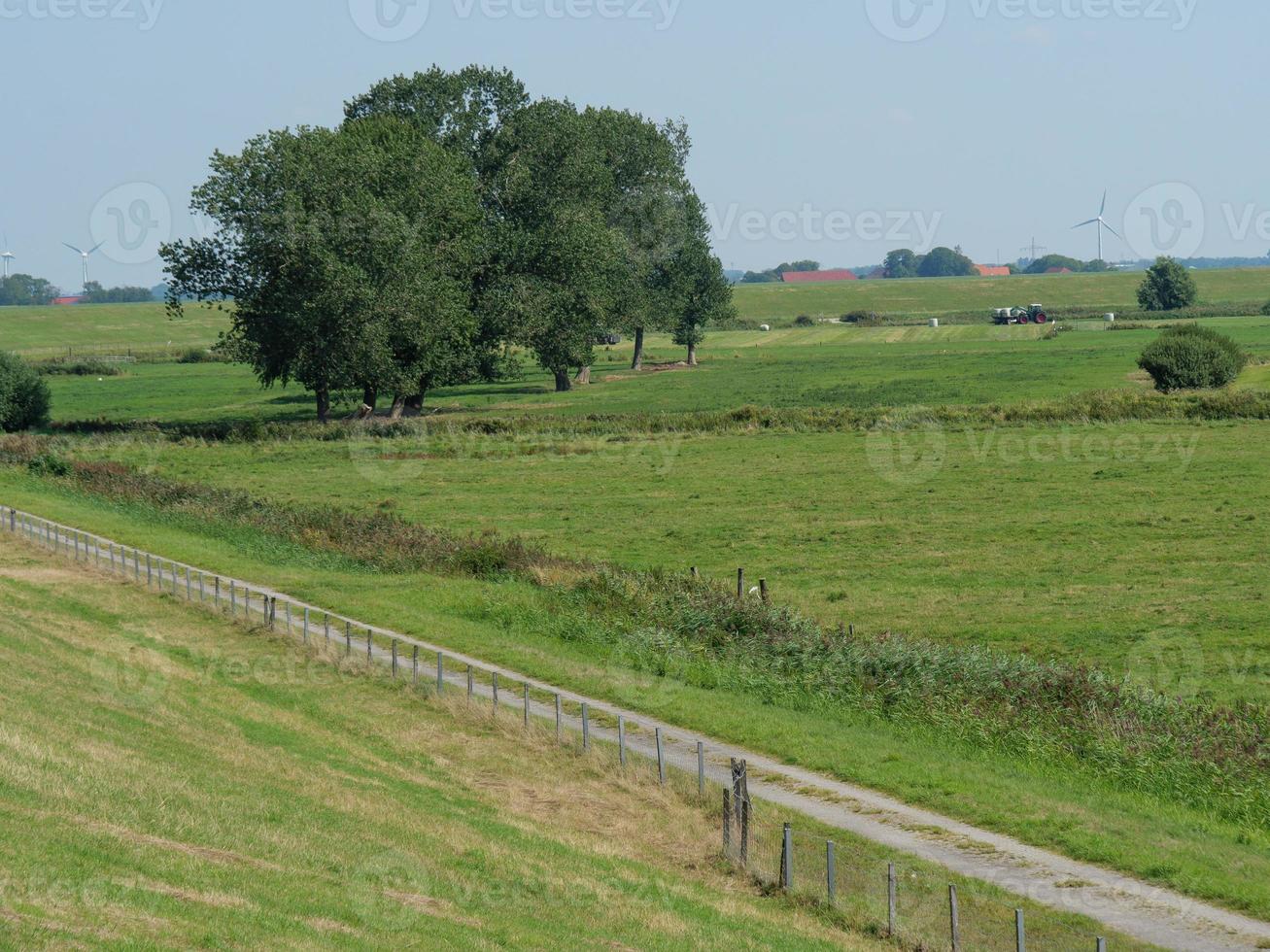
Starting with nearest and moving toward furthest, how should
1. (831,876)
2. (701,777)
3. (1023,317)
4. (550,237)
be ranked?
(831,876) → (701,777) → (550,237) → (1023,317)

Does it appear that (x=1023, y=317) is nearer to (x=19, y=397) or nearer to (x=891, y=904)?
(x=19, y=397)

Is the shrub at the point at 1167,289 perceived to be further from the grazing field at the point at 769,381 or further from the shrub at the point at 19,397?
the shrub at the point at 19,397

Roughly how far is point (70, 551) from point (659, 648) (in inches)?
934

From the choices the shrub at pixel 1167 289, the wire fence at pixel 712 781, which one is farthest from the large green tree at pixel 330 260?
the shrub at pixel 1167 289

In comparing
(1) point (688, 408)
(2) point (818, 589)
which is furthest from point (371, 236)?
(2) point (818, 589)

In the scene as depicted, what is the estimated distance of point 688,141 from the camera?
129750 millimetres

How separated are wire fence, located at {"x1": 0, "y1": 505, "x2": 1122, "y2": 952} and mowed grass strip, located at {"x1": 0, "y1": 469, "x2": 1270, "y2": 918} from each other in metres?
1.19

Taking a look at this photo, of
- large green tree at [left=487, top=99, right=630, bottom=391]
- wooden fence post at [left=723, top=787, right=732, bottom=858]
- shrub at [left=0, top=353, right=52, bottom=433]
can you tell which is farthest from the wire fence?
shrub at [left=0, top=353, right=52, bottom=433]

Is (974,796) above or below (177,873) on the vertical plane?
below

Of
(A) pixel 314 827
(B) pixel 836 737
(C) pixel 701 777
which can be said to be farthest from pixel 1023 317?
(A) pixel 314 827

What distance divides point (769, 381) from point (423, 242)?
44979 millimetres

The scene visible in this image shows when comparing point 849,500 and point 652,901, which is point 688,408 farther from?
point 652,901

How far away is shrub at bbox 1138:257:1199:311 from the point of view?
196m

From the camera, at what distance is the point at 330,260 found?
76.8 meters
